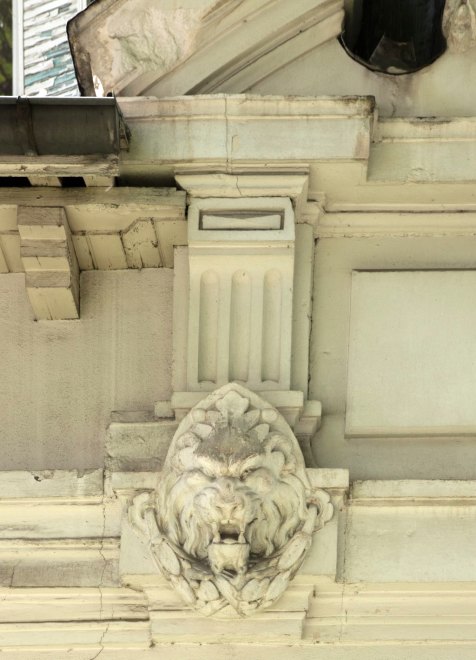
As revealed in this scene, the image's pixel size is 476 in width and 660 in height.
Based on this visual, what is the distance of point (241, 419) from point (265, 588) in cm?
65

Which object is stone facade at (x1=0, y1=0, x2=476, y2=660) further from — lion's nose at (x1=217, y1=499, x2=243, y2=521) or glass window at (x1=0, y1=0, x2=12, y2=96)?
glass window at (x1=0, y1=0, x2=12, y2=96)

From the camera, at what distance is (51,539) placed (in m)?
7.23

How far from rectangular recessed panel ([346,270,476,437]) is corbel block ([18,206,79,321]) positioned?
116 centimetres

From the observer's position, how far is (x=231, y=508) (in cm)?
684

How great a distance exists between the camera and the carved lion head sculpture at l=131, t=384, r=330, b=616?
22.6 ft

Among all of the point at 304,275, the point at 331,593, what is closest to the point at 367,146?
the point at 304,275

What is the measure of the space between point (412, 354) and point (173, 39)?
1589 millimetres

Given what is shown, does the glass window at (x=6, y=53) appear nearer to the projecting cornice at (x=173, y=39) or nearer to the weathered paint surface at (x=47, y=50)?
the weathered paint surface at (x=47, y=50)

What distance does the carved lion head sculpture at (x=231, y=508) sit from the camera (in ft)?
22.6

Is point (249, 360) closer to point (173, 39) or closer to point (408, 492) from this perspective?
point (408, 492)

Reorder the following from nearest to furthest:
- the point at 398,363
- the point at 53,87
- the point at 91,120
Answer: the point at 91,120 → the point at 398,363 → the point at 53,87

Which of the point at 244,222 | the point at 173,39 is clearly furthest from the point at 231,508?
the point at 173,39

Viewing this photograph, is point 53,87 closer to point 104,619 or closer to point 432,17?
point 432,17

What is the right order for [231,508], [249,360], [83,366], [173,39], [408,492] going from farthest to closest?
[83,366] → [173,39] → [249,360] → [408,492] → [231,508]
